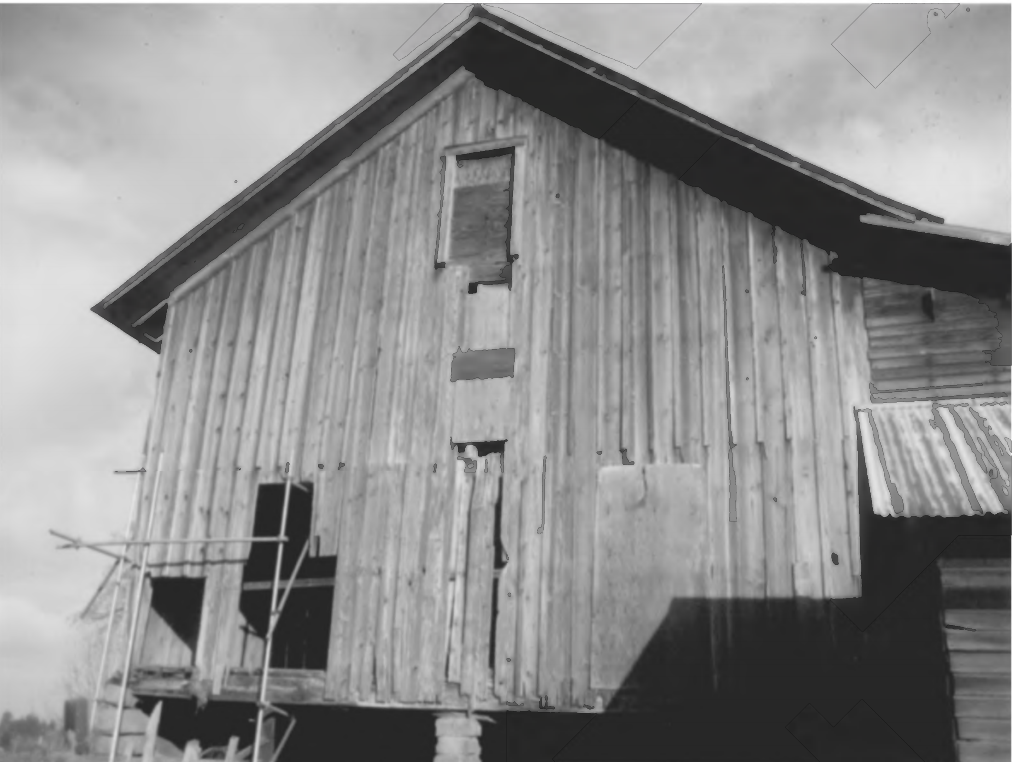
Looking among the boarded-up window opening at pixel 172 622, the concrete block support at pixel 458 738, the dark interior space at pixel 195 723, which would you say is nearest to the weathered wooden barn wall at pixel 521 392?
the concrete block support at pixel 458 738

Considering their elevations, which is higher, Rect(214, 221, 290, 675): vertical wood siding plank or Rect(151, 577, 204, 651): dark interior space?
Rect(214, 221, 290, 675): vertical wood siding plank

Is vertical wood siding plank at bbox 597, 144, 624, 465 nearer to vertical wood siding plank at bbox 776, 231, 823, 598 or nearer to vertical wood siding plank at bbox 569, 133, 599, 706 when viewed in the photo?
vertical wood siding plank at bbox 569, 133, 599, 706

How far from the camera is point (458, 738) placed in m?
10.9

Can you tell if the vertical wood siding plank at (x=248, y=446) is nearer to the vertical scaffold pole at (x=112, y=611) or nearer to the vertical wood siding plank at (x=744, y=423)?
the vertical scaffold pole at (x=112, y=611)

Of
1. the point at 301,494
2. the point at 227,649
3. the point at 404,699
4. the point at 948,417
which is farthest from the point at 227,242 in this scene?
the point at 948,417

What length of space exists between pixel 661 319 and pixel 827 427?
242 cm

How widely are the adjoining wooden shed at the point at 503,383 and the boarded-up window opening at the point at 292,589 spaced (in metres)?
0.05

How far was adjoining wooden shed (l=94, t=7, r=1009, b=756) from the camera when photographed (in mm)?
10742

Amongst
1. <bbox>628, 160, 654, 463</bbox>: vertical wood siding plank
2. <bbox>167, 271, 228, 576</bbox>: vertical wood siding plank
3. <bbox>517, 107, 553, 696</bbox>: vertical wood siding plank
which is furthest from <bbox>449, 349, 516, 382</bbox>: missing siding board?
<bbox>167, 271, 228, 576</bbox>: vertical wood siding plank

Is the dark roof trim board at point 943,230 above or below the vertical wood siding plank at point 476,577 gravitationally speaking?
above

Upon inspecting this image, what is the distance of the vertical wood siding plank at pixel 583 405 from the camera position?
35.2ft

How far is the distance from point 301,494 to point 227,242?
4.42 m

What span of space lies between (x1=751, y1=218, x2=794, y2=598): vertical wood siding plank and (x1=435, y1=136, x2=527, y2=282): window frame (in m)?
3.23

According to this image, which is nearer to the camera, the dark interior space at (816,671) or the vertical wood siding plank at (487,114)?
the dark interior space at (816,671)
